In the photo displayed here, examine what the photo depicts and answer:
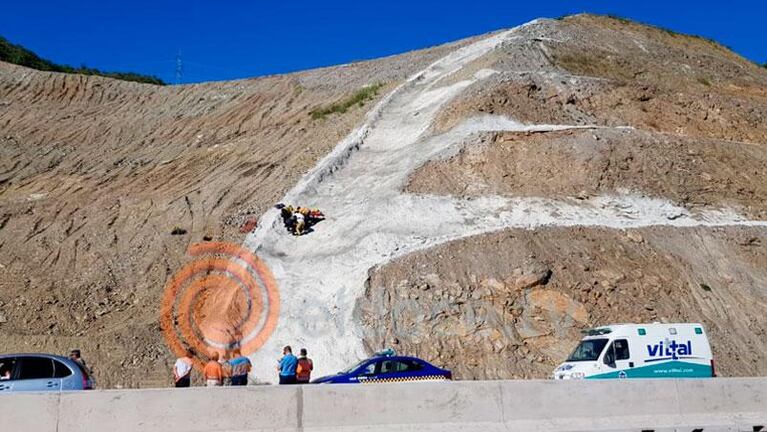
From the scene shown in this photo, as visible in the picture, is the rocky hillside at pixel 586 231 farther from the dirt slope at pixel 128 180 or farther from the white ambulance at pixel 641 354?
the dirt slope at pixel 128 180

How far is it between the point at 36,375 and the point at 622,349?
38.9 feet

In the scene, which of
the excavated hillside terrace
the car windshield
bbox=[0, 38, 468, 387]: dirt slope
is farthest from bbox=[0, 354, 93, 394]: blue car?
the car windshield

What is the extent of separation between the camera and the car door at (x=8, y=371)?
13555mm

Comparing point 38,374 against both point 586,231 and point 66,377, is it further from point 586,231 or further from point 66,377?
point 586,231

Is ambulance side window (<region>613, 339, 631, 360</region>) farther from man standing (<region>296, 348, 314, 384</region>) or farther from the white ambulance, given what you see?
man standing (<region>296, 348, 314, 384</region>)

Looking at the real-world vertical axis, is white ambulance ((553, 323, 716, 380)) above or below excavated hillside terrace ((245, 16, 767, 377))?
below

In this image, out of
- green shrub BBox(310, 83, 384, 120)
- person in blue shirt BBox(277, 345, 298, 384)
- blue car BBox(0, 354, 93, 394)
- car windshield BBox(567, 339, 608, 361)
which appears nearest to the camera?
blue car BBox(0, 354, 93, 394)

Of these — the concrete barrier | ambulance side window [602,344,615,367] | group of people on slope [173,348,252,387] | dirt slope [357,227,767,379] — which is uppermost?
dirt slope [357,227,767,379]

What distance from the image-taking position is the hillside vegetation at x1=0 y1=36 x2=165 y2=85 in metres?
75.3

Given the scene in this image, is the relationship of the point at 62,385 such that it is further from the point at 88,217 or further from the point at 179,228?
the point at 88,217

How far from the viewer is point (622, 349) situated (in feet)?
59.5

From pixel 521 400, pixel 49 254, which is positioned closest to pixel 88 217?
pixel 49 254

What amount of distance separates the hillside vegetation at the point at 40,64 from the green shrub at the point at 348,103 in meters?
39.1

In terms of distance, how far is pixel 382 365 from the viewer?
58.3ft
